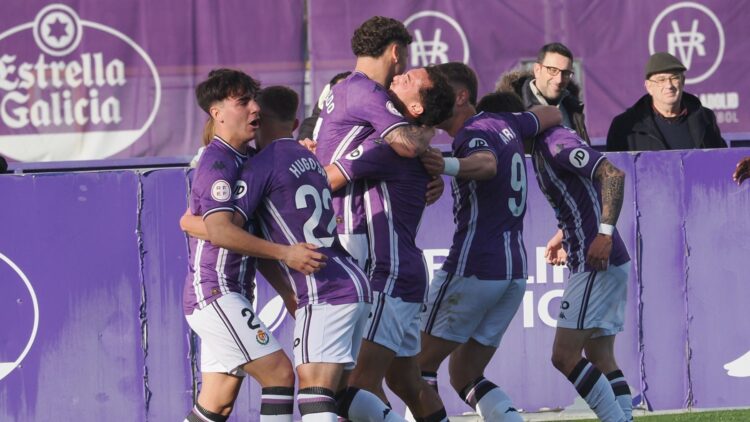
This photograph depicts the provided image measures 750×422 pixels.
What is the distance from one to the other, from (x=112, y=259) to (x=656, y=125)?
13.3 ft

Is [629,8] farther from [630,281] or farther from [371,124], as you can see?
[371,124]

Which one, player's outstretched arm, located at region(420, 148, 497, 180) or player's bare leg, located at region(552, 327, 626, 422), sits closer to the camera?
player's outstretched arm, located at region(420, 148, 497, 180)

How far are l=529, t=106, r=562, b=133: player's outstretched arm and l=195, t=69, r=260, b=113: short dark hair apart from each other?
6.06 feet

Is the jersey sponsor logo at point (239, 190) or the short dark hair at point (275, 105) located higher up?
the short dark hair at point (275, 105)

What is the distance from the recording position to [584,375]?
7715mm

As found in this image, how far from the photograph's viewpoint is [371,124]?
6859 millimetres

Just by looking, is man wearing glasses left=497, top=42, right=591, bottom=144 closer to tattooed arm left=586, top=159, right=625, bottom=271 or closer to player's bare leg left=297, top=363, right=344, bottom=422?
tattooed arm left=586, top=159, right=625, bottom=271

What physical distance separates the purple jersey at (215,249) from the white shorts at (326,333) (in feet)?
1.31

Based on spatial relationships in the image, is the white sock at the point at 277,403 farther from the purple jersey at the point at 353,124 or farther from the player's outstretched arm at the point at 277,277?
the purple jersey at the point at 353,124

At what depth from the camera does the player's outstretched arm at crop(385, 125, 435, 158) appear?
675 centimetres

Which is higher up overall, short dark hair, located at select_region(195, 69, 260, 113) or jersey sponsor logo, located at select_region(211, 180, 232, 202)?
short dark hair, located at select_region(195, 69, 260, 113)

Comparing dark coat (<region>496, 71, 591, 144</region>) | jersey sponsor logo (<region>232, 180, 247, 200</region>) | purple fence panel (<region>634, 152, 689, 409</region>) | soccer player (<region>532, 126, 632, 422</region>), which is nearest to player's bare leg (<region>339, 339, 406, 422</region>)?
jersey sponsor logo (<region>232, 180, 247, 200</region>)

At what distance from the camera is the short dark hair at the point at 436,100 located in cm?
691

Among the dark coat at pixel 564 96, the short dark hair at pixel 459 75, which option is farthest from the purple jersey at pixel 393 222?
the dark coat at pixel 564 96
